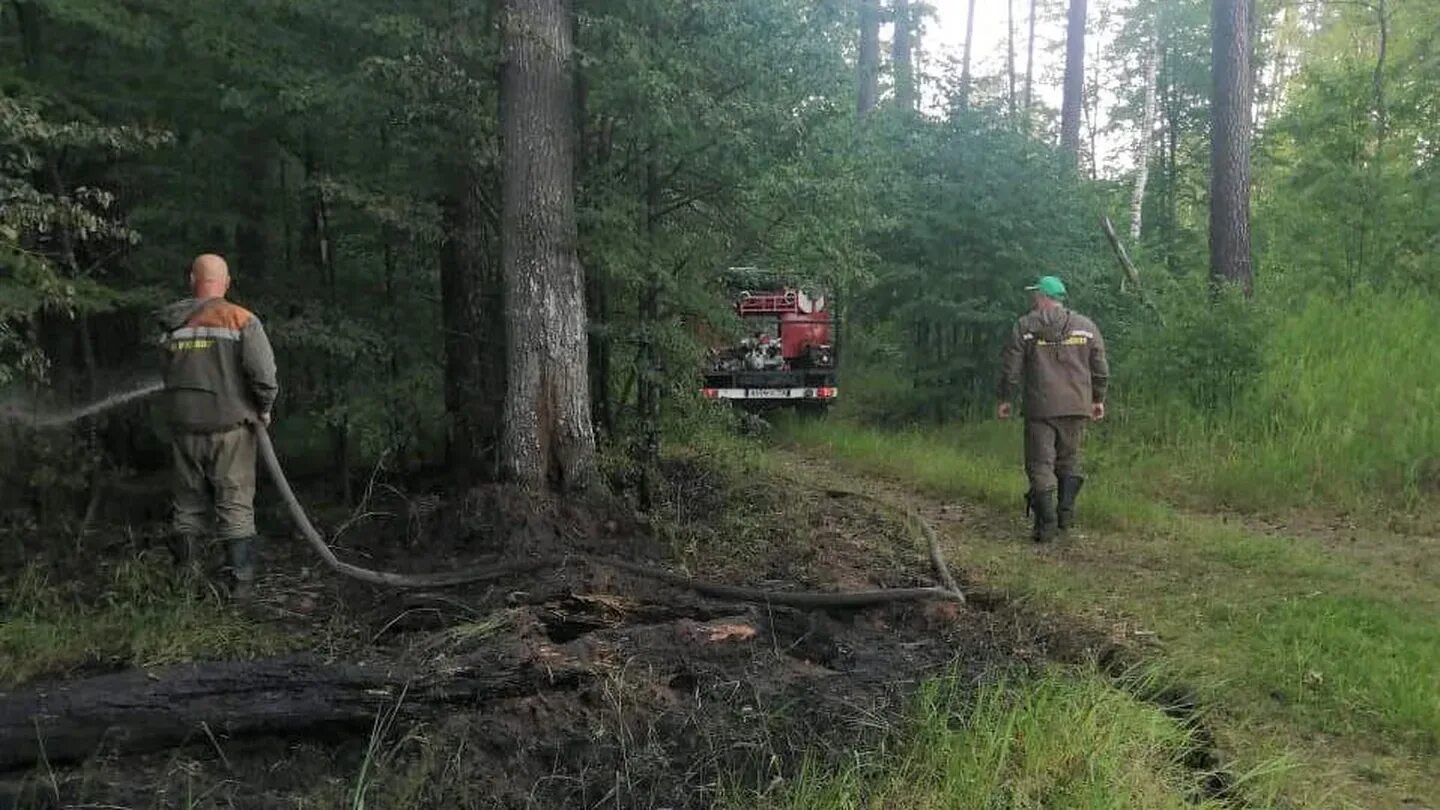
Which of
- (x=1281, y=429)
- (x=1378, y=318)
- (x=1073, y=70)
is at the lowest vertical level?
(x=1281, y=429)

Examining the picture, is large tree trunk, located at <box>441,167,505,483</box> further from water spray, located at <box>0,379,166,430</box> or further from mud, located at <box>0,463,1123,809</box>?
water spray, located at <box>0,379,166,430</box>

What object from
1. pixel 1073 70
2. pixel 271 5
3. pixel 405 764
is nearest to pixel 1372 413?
pixel 405 764

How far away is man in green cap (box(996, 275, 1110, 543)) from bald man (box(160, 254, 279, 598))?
5.14 meters

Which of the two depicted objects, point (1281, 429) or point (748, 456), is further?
point (1281, 429)

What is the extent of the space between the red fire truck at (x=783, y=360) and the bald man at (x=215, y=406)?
892 centimetres

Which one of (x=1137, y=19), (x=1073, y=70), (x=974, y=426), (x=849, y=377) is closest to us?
(x=974, y=426)

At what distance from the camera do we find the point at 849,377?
17594mm

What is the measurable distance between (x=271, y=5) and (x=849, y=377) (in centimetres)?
1211

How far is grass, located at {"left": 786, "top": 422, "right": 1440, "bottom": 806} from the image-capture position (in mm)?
3951

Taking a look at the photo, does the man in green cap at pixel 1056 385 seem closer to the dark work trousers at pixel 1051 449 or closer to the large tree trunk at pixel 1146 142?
the dark work trousers at pixel 1051 449

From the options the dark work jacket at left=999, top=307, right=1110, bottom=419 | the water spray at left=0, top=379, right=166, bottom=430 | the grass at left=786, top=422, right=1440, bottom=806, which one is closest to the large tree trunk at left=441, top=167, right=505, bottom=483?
the water spray at left=0, top=379, right=166, bottom=430

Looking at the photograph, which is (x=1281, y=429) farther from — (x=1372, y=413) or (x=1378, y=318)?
(x=1378, y=318)

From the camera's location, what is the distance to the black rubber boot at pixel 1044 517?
727 centimetres

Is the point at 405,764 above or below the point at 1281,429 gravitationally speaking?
below
